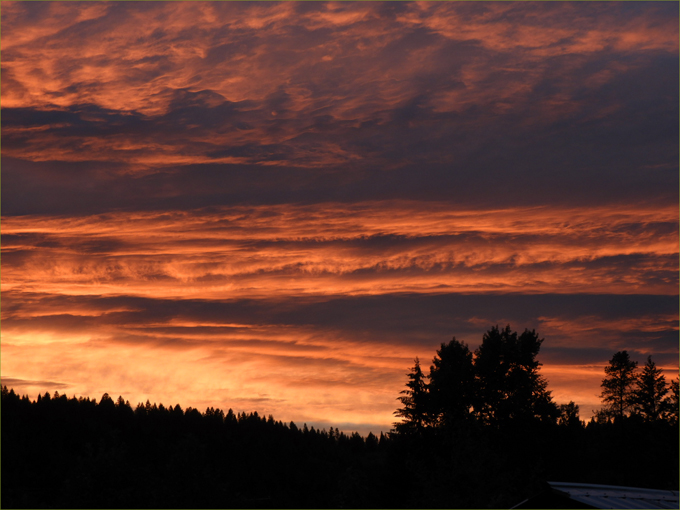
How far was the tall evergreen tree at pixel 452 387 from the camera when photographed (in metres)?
70.8

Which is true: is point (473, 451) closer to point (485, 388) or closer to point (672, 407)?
point (485, 388)

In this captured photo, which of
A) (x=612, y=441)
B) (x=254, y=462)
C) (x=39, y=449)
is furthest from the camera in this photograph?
(x=254, y=462)

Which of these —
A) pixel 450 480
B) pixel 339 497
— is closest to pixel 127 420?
pixel 339 497

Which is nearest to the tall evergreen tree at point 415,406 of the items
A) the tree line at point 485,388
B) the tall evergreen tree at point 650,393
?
the tree line at point 485,388

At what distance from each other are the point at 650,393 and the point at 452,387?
31.7 metres

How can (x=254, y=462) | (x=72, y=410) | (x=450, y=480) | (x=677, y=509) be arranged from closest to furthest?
(x=677, y=509)
(x=450, y=480)
(x=72, y=410)
(x=254, y=462)

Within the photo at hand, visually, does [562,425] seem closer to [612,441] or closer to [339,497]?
[612,441]

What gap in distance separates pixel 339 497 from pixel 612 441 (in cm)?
3435

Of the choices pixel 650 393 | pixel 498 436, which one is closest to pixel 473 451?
pixel 498 436

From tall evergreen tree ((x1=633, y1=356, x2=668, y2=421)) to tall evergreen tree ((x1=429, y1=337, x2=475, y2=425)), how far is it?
28544 millimetres

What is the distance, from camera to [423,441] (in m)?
68.9

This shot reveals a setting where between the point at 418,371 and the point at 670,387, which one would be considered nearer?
the point at 418,371

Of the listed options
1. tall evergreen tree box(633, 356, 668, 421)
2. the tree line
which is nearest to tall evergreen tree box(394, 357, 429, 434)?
the tree line

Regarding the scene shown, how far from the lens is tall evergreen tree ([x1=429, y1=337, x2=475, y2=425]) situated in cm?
7081
